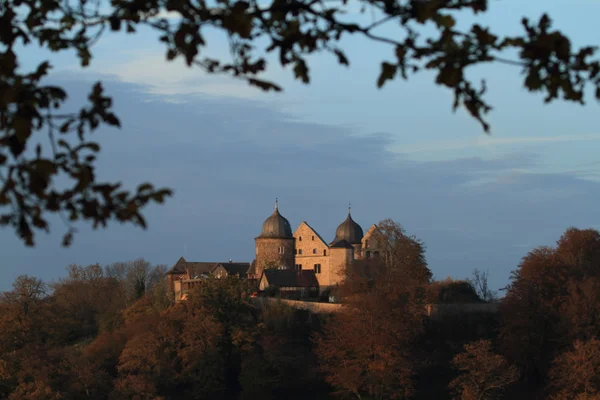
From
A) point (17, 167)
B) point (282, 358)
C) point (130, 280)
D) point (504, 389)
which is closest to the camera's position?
point (17, 167)

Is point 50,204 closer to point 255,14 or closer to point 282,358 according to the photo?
point 255,14

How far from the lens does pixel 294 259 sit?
231ft

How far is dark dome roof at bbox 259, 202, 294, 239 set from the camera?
70500 millimetres

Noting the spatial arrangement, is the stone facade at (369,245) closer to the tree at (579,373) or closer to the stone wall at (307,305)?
the stone wall at (307,305)

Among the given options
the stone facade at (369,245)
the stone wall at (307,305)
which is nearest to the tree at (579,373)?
the stone wall at (307,305)

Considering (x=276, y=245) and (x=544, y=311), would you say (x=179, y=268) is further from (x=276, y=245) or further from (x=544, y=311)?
(x=544, y=311)

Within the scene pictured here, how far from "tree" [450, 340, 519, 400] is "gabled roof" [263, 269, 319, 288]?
73.8 ft

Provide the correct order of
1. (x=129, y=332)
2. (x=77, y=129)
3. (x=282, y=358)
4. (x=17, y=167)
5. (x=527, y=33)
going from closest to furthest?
(x=17, y=167) < (x=527, y=33) < (x=77, y=129) < (x=282, y=358) < (x=129, y=332)

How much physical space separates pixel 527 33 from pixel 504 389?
3945 centimetres

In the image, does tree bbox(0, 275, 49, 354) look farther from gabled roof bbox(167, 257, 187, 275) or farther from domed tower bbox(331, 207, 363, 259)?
domed tower bbox(331, 207, 363, 259)

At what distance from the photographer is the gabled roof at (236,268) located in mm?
71000

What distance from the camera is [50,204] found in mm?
5156

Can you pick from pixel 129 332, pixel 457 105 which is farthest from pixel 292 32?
pixel 129 332

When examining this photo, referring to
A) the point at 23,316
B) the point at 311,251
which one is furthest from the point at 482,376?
the point at 311,251
